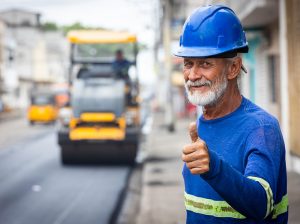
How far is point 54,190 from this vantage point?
1123 centimetres

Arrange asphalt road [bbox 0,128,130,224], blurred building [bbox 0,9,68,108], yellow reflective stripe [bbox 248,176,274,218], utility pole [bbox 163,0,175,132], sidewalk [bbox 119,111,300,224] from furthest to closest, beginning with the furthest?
blurred building [bbox 0,9,68,108], utility pole [bbox 163,0,175,132], asphalt road [bbox 0,128,130,224], sidewalk [bbox 119,111,300,224], yellow reflective stripe [bbox 248,176,274,218]

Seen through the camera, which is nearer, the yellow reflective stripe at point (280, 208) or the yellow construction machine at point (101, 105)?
the yellow reflective stripe at point (280, 208)

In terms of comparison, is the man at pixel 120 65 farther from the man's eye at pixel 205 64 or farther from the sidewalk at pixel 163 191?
the man's eye at pixel 205 64

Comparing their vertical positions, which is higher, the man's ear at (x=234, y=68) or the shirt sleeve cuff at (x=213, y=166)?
the man's ear at (x=234, y=68)

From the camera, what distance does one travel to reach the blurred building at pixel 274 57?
1125 centimetres

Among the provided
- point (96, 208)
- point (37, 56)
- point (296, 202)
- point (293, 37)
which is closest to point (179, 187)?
point (96, 208)

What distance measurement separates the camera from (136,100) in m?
14.7

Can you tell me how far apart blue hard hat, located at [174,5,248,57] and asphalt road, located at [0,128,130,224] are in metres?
6.50

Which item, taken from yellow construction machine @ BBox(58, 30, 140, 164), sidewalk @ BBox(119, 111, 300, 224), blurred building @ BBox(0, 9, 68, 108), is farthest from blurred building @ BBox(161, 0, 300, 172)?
blurred building @ BBox(0, 9, 68, 108)

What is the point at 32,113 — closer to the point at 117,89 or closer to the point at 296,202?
the point at 117,89

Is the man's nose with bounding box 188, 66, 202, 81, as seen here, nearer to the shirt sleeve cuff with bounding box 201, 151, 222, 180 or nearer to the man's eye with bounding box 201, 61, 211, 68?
the man's eye with bounding box 201, 61, 211, 68

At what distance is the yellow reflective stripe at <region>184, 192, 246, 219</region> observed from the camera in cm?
208

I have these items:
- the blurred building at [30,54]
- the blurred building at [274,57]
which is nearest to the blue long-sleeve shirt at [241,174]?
the blurred building at [274,57]

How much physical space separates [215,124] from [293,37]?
9.62 meters
